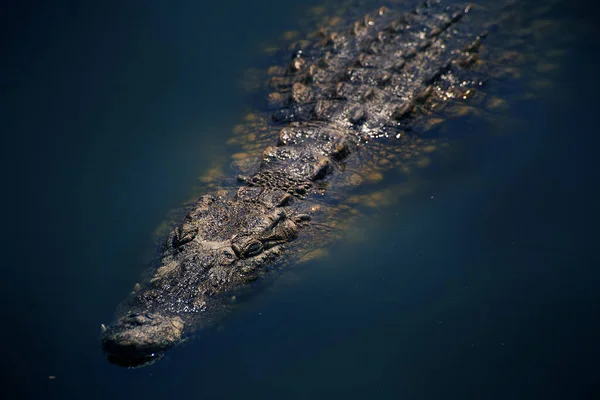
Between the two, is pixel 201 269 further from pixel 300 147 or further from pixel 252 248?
pixel 300 147

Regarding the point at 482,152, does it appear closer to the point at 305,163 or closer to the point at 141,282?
the point at 305,163

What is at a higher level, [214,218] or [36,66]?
[36,66]

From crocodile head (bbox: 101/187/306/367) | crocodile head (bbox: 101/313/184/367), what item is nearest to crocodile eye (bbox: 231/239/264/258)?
crocodile head (bbox: 101/187/306/367)

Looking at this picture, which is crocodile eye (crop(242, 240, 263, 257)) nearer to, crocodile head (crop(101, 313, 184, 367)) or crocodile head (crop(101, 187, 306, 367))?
crocodile head (crop(101, 187, 306, 367))

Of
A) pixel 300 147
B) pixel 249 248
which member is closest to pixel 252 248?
pixel 249 248

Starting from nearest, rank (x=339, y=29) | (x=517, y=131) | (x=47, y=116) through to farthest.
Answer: (x=517, y=131) → (x=47, y=116) → (x=339, y=29)

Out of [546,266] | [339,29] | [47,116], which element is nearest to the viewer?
[546,266]

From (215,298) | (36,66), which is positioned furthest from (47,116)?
(215,298)
